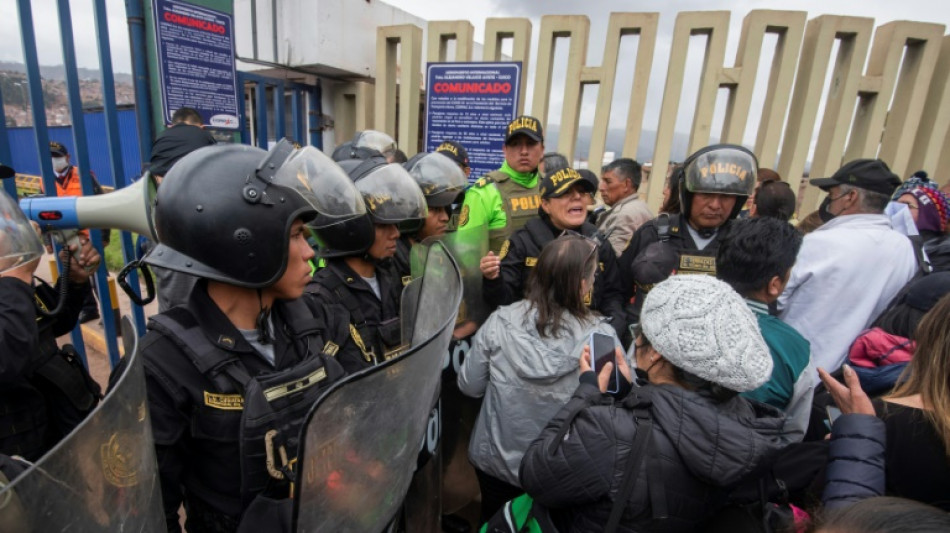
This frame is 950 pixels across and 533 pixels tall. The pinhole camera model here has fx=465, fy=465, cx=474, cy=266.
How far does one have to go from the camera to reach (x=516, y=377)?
2.14 m

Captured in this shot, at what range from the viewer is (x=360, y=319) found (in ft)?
6.60

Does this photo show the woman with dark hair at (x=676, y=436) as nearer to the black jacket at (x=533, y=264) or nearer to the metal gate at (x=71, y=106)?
the black jacket at (x=533, y=264)

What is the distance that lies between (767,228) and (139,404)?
215cm

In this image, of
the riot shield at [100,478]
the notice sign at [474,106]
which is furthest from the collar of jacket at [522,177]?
the riot shield at [100,478]

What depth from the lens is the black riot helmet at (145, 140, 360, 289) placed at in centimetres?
128

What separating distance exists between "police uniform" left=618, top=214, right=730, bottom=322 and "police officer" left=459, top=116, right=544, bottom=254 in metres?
0.92

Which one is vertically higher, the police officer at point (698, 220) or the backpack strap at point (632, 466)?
the police officer at point (698, 220)

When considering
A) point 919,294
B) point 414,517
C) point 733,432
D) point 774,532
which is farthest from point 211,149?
point 919,294

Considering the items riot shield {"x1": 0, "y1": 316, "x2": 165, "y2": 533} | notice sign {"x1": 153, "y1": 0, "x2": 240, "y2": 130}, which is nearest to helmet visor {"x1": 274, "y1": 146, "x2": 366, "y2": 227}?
riot shield {"x1": 0, "y1": 316, "x2": 165, "y2": 533}

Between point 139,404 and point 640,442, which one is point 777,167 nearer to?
point 640,442

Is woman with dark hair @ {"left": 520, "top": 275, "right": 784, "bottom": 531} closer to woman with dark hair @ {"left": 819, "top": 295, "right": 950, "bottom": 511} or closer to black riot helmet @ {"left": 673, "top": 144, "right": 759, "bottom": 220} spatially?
woman with dark hair @ {"left": 819, "top": 295, "right": 950, "bottom": 511}

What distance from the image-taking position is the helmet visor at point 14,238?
5.19 feet

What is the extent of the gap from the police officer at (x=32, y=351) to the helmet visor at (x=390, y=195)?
1.21 m

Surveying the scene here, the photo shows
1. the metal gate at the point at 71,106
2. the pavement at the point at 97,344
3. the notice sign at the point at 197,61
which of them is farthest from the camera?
the pavement at the point at 97,344
